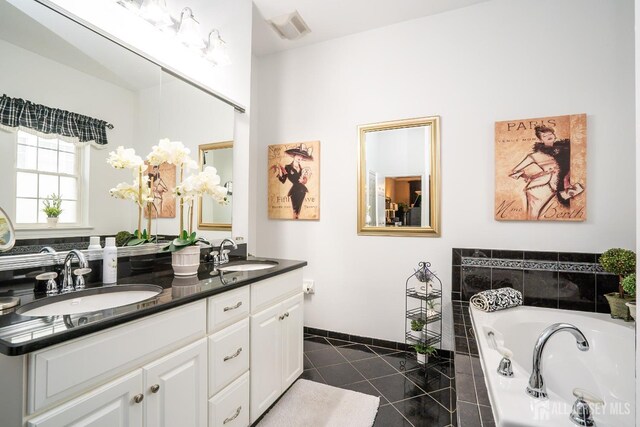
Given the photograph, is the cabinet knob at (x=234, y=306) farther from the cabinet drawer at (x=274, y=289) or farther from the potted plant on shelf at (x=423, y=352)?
the potted plant on shelf at (x=423, y=352)

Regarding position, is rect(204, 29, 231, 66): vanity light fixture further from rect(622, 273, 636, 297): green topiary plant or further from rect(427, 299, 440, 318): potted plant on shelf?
rect(622, 273, 636, 297): green topiary plant

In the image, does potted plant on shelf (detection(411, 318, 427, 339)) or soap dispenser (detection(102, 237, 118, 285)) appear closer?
soap dispenser (detection(102, 237, 118, 285))

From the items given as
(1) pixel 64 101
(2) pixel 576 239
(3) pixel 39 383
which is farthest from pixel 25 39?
(2) pixel 576 239

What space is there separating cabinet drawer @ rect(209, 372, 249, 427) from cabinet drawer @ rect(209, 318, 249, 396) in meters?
0.04

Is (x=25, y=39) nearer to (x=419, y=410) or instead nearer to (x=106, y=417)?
(x=106, y=417)

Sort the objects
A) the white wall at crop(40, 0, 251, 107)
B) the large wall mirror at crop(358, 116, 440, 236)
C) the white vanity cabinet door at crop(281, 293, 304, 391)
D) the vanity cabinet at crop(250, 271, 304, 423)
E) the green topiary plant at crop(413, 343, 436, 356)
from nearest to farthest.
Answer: the white wall at crop(40, 0, 251, 107) < the vanity cabinet at crop(250, 271, 304, 423) < the white vanity cabinet door at crop(281, 293, 304, 391) < the green topiary plant at crop(413, 343, 436, 356) < the large wall mirror at crop(358, 116, 440, 236)

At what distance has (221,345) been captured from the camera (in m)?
1.38

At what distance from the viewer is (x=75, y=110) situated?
1.38 m

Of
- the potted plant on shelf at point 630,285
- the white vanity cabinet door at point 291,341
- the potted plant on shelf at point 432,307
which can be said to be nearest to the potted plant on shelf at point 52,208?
the white vanity cabinet door at point 291,341

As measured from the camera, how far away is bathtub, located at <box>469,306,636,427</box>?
1.16m

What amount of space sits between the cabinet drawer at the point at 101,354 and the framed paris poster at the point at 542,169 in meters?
2.24

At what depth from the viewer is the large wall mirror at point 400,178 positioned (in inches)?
97.0

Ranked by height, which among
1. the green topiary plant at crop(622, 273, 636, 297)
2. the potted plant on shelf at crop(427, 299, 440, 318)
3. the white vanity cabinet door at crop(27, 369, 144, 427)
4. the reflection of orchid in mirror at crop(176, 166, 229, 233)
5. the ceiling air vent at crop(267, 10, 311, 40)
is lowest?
the potted plant on shelf at crop(427, 299, 440, 318)

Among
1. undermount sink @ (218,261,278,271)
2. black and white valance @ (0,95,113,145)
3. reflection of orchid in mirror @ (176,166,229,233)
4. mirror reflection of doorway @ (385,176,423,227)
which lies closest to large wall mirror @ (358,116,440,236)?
mirror reflection of doorway @ (385,176,423,227)
